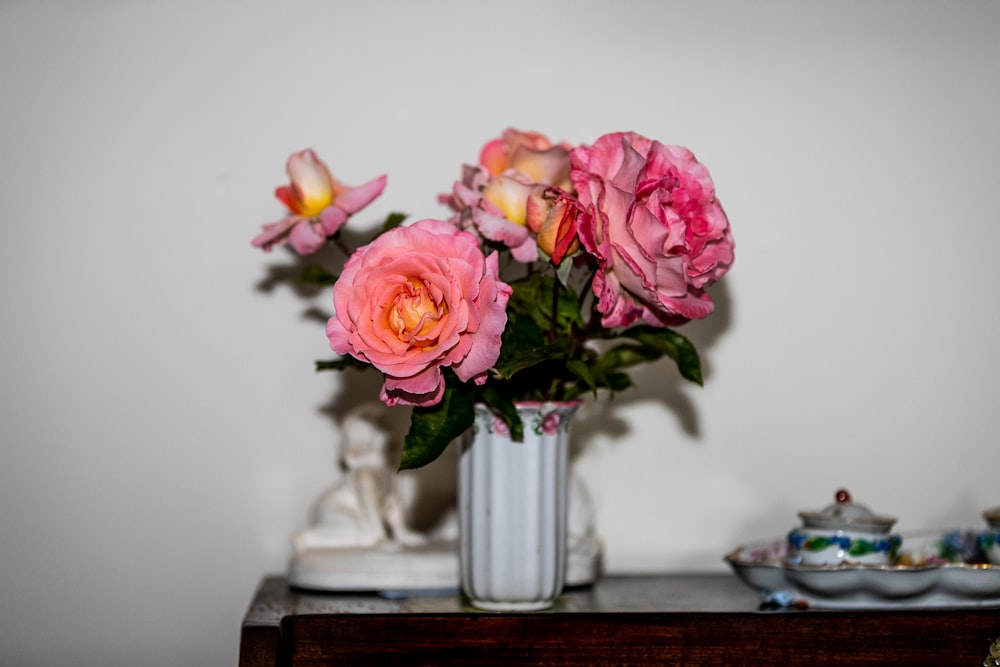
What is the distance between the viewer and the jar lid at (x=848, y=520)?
3.21 feet

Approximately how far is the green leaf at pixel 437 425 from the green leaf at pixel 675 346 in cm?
17

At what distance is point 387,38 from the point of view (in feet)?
4.08

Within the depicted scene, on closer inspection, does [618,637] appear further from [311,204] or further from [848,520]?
[311,204]

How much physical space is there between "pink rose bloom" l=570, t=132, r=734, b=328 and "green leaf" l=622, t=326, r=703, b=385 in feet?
0.22

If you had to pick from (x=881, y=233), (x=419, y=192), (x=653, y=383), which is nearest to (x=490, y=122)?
(x=419, y=192)

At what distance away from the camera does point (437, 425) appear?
2.82ft

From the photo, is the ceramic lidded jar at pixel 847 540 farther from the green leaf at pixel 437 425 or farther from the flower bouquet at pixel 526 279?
the green leaf at pixel 437 425

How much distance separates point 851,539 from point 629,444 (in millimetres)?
318

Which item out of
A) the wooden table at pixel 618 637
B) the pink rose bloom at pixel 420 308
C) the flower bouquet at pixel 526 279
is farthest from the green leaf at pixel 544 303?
the wooden table at pixel 618 637

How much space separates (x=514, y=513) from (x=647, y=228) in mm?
292

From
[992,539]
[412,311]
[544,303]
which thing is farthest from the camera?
[992,539]

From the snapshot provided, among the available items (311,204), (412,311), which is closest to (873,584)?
(412,311)

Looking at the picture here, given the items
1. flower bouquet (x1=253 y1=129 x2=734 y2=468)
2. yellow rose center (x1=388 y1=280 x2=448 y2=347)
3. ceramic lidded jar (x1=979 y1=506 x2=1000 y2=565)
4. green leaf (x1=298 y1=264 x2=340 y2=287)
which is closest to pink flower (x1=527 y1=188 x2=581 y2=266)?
flower bouquet (x1=253 y1=129 x2=734 y2=468)

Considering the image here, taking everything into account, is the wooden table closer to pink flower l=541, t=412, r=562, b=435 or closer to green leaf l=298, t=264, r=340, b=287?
pink flower l=541, t=412, r=562, b=435
